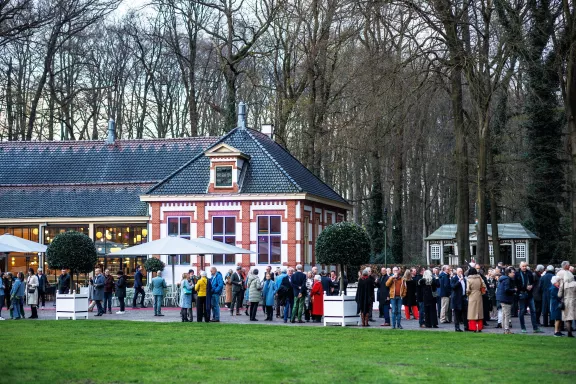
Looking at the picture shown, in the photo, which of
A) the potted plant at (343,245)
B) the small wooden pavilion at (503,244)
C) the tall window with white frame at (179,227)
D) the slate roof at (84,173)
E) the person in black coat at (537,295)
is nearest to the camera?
the person in black coat at (537,295)

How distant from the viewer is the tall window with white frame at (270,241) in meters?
37.1

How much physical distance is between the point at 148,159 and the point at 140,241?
14.9 feet

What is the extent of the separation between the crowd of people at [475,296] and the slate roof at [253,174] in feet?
37.9

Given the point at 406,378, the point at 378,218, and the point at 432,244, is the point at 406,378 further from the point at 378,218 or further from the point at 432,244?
the point at 432,244

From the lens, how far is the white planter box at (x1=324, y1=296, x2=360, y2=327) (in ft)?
81.6

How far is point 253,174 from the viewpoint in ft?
125

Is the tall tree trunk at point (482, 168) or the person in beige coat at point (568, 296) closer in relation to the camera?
the person in beige coat at point (568, 296)

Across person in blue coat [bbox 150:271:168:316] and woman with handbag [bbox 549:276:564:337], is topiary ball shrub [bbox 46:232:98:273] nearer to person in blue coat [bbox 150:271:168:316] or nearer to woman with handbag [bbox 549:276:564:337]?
person in blue coat [bbox 150:271:168:316]

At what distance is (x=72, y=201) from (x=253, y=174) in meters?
8.49

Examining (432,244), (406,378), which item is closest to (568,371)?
(406,378)

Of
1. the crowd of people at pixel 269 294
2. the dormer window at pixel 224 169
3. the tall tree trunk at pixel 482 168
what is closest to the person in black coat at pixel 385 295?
the crowd of people at pixel 269 294

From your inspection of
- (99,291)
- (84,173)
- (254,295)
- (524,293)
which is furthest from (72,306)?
(84,173)

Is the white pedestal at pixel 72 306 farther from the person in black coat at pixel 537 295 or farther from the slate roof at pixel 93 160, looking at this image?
the slate roof at pixel 93 160

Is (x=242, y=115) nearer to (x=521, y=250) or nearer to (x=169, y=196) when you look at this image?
(x=169, y=196)
